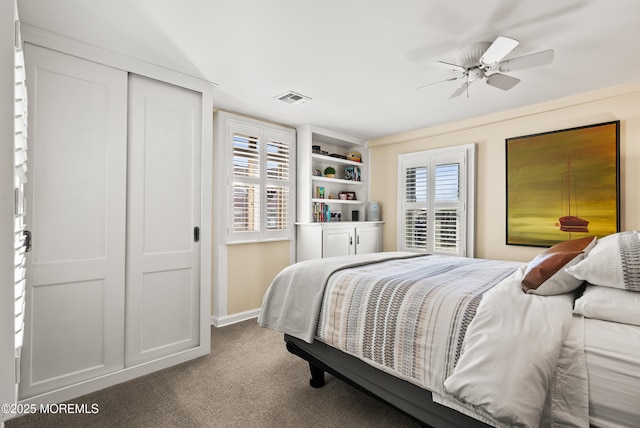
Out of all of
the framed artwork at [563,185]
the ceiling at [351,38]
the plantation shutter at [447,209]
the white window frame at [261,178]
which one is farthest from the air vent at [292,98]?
the framed artwork at [563,185]

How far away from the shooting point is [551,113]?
3.36 meters

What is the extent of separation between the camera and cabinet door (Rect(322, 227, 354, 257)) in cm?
405

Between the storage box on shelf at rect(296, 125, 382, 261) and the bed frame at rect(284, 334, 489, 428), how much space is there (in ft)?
6.35

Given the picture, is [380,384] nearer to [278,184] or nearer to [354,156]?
[278,184]

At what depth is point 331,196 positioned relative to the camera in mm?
4781

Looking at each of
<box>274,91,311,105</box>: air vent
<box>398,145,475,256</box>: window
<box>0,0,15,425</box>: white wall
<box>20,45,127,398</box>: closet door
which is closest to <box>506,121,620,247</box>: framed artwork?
<box>398,145,475,256</box>: window

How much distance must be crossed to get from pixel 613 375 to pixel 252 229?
11.0 ft

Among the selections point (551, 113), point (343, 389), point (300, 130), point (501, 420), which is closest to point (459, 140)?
point (551, 113)

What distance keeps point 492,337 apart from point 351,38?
6.59ft

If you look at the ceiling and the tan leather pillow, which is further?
the ceiling

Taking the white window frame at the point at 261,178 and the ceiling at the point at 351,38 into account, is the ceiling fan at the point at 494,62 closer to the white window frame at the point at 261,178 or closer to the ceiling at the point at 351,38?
the ceiling at the point at 351,38

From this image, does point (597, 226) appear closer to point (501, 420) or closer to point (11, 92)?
point (501, 420)

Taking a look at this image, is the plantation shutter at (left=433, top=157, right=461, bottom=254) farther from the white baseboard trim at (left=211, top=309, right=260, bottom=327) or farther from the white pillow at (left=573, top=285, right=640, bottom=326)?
the white pillow at (left=573, top=285, right=640, bottom=326)

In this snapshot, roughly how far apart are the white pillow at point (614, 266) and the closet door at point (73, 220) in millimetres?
2834
